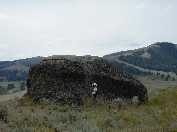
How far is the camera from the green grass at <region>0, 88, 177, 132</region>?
14.3 m

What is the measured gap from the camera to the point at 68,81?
24.1m

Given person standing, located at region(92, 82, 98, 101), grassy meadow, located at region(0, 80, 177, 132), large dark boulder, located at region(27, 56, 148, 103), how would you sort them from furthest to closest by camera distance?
1. person standing, located at region(92, 82, 98, 101)
2. large dark boulder, located at region(27, 56, 148, 103)
3. grassy meadow, located at region(0, 80, 177, 132)

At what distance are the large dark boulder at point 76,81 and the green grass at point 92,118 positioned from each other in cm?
74

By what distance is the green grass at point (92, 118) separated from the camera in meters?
14.3

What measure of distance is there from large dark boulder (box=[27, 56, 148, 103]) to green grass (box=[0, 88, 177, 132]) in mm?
742

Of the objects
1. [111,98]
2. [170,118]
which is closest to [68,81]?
[111,98]

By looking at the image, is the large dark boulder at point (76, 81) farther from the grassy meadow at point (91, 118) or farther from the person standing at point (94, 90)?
the grassy meadow at point (91, 118)

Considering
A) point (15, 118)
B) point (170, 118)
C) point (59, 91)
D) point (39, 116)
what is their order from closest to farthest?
point (15, 118), point (39, 116), point (170, 118), point (59, 91)

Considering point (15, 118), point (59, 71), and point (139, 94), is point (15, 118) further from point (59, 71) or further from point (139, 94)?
point (139, 94)

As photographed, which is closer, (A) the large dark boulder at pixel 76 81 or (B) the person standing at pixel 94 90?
(A) the large dark boulder at pixel 76 81

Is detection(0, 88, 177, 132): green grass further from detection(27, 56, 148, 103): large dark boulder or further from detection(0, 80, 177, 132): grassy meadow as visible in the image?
detection(27, 56, 148, 103): large dark boulder

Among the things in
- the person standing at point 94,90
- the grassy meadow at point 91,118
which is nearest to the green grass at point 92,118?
the grassy meadow at point 91,118

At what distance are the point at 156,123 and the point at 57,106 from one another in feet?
19.7

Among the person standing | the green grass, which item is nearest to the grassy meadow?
the green grass
